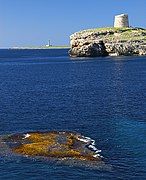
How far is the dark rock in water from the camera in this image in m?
51.5

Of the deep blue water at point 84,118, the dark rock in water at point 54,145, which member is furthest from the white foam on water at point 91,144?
the deep blue water at point 84,118

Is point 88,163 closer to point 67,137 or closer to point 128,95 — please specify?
point 67,137

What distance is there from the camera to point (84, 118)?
72.8 meters

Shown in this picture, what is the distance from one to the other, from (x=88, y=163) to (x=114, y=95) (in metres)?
53.3

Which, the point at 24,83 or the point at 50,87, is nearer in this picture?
the point at 50,87

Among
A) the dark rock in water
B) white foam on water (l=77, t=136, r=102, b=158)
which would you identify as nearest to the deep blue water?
white foam on water (l=77, t=136, r=102, b=158)

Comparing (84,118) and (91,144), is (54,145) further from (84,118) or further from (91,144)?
(84,118)

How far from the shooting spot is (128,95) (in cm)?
9850

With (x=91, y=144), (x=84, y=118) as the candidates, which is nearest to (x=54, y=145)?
(x=91, y=144)

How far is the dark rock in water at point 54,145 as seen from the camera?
51.5 metres

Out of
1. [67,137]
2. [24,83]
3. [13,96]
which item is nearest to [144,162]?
[67,137]

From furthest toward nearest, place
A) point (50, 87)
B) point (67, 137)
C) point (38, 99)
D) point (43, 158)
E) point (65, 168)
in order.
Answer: point (50, 87)
point (38, 99)
point (67, 137)
point (43, 158)
point (65, 168)

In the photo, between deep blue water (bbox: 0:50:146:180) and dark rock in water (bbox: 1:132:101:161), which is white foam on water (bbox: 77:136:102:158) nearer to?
dark rock in water (bbox: 1:132:101:161)

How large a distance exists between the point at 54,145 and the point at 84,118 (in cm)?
1815
